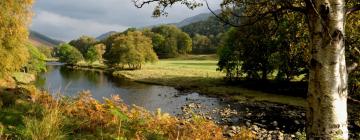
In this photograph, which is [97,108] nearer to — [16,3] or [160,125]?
[160,125]

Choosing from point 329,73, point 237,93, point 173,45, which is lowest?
point 237,93

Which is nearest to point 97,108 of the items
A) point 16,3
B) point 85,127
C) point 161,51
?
point 85,127

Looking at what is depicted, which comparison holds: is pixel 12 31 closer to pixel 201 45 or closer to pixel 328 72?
pixel 328 72

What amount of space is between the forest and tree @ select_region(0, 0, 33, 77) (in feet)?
0.30

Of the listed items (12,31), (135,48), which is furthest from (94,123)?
(135,48)

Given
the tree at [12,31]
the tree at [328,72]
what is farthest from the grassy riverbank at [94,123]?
the tree at [12,31]

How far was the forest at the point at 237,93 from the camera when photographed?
238 inches

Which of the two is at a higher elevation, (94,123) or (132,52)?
(132,52)

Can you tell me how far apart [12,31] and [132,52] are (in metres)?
54.3

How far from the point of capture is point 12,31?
3434cm

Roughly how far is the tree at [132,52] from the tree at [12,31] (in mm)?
52219

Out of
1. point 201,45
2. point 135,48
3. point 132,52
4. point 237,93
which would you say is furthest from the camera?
point 201,45

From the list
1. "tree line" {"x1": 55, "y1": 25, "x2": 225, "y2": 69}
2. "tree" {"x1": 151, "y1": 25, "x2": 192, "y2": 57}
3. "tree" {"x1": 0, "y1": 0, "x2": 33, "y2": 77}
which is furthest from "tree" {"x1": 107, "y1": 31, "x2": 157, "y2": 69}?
"tree" {"x1": 0, "y1": 0, "x2": 33, "y2": 77}

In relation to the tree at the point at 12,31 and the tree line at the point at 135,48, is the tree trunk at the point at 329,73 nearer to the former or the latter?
the tree at the point at 12,31
